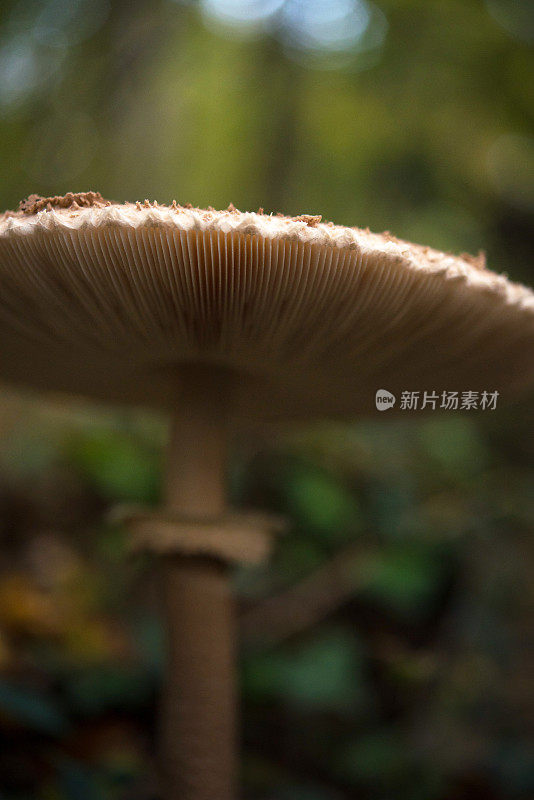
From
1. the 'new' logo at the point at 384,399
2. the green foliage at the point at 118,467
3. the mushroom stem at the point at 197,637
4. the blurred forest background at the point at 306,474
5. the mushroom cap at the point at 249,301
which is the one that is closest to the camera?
the mushroom cap at the point at 249,301

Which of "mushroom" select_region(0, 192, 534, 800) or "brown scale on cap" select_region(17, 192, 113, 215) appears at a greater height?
"brown scale on cap" select_region(17, 192, 113, 215)

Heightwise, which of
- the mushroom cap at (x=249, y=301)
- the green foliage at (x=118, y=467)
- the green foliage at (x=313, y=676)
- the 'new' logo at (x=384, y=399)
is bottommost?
the green foliage at (x=313, y=676)

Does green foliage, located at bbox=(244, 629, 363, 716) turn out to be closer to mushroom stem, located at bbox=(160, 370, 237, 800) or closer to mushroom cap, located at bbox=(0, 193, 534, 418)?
mushroom stem, located at bbox=(160, 370, 237, 800)

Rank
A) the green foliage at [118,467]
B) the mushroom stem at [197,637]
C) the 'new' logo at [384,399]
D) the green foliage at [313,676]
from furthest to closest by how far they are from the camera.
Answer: the green foliage at [118,467], the green foliage at [313,676], the 'new' logo at [384,399], the mushroom stem at [197,637]

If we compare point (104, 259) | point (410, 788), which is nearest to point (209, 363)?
point (104, 259)

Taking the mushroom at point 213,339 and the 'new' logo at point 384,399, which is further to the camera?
the 'new' logo at point 384,399

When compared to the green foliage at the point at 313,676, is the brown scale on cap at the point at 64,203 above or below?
above

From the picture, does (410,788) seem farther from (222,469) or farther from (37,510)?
(37,510)

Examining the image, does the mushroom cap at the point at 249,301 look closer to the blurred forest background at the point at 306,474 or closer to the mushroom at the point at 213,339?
the mushroom at the point at 213,339

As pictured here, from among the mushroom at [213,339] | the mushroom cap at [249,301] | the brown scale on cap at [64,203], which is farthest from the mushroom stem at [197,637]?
the brown scale on cap at [64,203]

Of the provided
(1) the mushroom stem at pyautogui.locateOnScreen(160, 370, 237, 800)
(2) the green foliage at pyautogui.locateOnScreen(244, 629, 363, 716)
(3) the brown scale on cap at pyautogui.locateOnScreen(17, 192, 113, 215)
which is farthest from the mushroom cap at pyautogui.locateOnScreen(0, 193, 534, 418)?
(2) the green foliage at pyautogui.locateOnScreen(244, 629, 363, 716)
